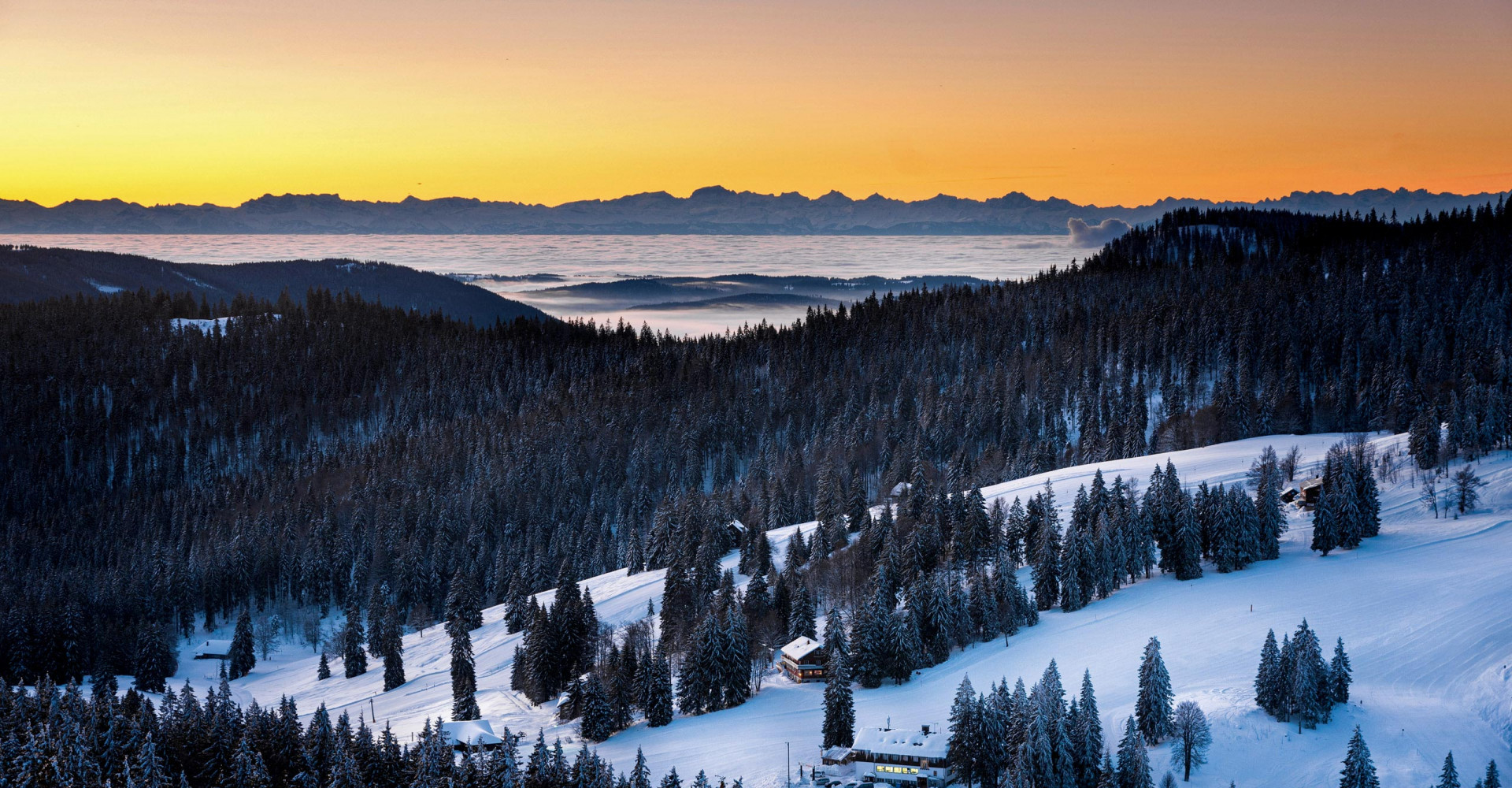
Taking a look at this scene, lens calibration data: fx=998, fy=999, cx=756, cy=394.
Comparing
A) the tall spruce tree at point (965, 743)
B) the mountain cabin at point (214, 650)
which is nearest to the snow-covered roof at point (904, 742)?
the tall spruce tree at point (965, 743)

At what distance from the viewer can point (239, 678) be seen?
94.4m

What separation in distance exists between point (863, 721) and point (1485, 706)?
34.2 m

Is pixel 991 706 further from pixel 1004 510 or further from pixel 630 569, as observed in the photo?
pixel 630 569

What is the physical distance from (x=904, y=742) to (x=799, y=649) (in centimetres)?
1744

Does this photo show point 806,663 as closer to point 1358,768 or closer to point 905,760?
point 905,760

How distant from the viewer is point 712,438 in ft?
526

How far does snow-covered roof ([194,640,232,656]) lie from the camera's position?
10162 cm

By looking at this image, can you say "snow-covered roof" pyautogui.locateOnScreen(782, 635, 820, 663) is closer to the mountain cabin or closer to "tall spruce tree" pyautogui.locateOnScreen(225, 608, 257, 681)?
"tall spruce tree" pyautogui.locateOnScreen(225, 608, 257, 681)

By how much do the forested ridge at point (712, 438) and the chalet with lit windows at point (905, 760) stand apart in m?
39.5

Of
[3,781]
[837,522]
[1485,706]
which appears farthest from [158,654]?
[1485,706]

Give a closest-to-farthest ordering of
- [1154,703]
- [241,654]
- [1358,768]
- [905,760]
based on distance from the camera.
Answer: [1358,768] < [1154,703] < [905,760] < [241,654]

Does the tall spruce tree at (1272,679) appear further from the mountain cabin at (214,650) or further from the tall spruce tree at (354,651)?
the mountain cabin at (214,650)

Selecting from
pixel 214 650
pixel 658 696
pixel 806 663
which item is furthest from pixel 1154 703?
pixel 214 650

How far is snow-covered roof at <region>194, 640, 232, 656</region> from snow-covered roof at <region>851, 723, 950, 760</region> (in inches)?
2823
